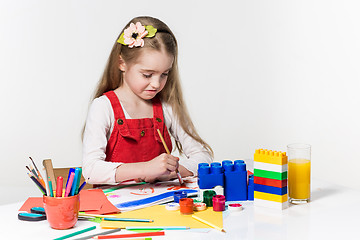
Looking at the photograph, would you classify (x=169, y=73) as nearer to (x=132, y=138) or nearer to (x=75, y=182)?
(x=132, y=138)

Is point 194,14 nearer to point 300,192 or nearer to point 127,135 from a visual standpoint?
point 127,135

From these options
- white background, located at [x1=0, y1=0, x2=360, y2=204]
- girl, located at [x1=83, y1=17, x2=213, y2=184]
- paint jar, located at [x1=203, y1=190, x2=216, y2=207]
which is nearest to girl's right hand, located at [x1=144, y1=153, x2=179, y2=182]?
girl, located at [x1=83, y1=17, x2=213, y2=184]

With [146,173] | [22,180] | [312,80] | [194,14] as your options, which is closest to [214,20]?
[194,14]

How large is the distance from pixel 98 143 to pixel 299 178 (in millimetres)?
654

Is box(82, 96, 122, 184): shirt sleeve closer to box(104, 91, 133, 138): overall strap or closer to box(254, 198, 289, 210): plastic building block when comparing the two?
box(104, 91, 133, 138): overall strap

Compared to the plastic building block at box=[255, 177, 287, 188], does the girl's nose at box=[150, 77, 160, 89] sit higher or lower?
higher

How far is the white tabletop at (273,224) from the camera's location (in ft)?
3.79

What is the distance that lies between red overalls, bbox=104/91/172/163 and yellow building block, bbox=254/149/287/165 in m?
0.53

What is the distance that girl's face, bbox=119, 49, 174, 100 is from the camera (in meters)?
1.72

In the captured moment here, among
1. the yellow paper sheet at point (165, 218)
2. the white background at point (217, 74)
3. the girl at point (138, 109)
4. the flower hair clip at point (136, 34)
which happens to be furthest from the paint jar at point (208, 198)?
the white background at point (217, 74)

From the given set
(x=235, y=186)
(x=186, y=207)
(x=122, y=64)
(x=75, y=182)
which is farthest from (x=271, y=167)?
(x=122, y=64)

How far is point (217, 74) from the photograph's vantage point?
3.41m

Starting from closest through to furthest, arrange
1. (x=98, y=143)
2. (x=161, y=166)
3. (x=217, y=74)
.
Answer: (x=161, y=166), (x=98, y=143), (x=217, y=74)

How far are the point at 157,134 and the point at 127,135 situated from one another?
117 millimetres
